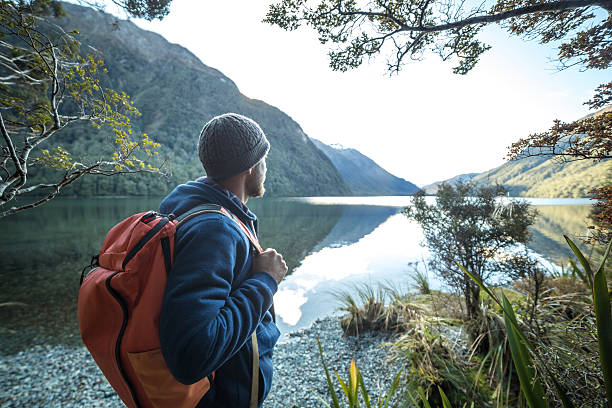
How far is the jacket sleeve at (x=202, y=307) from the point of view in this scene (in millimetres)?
820

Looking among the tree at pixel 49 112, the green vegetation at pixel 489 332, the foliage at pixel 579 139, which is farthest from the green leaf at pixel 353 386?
the tree at pixel 49 112

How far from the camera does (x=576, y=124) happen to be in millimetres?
2330

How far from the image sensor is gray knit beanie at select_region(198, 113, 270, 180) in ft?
4.28

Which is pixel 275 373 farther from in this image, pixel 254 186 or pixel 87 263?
pixel 87 263

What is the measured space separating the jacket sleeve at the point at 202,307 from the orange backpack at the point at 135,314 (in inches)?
2.3

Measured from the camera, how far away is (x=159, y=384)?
35.9 inches

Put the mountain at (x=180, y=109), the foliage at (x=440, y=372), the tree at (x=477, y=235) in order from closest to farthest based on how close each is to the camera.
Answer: the foliage at (x=440, y=372), the tree at (x=477, y=235), the mountain at (x=180, y=109)

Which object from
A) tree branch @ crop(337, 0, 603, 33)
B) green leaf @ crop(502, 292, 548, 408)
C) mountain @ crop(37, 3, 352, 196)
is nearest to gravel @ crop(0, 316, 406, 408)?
green leaf @ crop(502, 292, 548, 408)

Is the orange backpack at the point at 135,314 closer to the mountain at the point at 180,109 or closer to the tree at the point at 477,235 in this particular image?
the tree at the point at 477,235

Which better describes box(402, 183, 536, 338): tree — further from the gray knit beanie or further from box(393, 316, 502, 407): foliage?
the gray knit beanie

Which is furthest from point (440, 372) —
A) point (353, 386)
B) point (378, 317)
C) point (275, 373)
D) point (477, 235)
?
point (275, 373)

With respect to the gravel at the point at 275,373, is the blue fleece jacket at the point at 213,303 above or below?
above

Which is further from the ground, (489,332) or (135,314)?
(135,314)

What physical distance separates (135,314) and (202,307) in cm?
26
